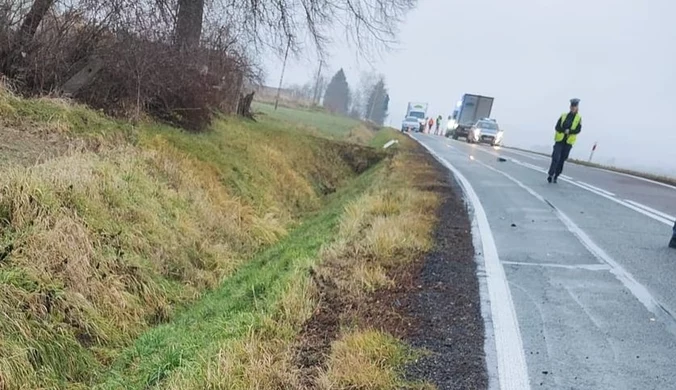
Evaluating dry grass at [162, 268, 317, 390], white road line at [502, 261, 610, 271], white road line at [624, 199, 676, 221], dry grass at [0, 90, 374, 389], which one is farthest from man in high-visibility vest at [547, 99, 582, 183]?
dry grass at [162, 268, 317, 390]

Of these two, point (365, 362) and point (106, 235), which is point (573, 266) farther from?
point (106, 235)

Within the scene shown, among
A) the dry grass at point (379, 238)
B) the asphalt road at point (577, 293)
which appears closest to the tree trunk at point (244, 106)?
the dry grass at point (379, 238)

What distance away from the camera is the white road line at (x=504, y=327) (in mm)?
2703

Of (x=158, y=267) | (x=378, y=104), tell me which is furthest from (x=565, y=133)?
(x=378, y=104)

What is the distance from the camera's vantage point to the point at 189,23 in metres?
10.7

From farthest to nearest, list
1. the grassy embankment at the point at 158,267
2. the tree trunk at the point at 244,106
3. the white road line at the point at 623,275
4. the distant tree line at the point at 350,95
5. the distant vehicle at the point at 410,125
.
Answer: the distant tree line at the point at 350,95, the distant vehicle at the point at 410,125, the tree trunk at the point at 244,106, the white road line at the point at 623,275, the grassy embankment at the point at 158,267

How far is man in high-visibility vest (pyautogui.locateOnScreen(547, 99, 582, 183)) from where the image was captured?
9993 mm

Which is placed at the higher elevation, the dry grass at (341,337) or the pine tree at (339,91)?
the pine tree at (339,91)

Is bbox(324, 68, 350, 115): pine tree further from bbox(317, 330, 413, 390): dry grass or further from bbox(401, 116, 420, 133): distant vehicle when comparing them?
bbox(317, 330, 413, 390): dry grass

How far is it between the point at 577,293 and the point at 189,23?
9.46m

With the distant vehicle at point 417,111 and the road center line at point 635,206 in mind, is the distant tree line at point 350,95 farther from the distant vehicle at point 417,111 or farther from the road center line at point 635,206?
the road center line at point 635,206

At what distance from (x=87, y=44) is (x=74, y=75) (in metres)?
0.60

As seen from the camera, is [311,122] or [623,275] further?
[311,122]

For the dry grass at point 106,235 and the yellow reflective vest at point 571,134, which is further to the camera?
the yellow reflective vest at point 571,134
